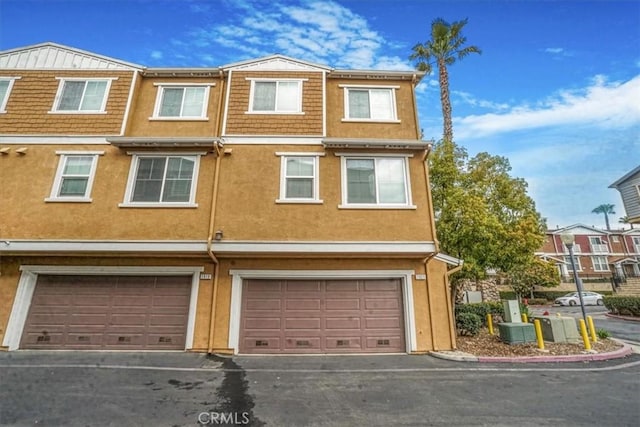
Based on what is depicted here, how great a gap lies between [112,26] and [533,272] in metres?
28.2

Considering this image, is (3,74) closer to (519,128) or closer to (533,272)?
(519,128)

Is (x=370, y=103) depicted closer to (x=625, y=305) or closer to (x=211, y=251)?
(x=211, y=251)

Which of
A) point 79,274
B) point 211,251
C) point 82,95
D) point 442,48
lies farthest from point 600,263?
point 82,95

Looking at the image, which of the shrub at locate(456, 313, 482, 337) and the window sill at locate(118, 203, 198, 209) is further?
the shrub at locate(456, 313, 482, 337)

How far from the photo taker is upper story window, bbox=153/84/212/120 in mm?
10391

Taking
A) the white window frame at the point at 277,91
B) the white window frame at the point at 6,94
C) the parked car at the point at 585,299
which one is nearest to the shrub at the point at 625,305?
the parked car at the point at 585,299

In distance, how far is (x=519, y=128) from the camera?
1897 cm

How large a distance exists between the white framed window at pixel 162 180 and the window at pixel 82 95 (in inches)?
110

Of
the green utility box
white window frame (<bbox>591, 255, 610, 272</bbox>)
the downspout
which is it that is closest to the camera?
the downspout

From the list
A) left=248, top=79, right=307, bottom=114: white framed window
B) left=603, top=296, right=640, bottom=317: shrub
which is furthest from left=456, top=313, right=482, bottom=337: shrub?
left=603, top=296, right=640, bottom=317: shrub

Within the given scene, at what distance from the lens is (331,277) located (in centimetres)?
902

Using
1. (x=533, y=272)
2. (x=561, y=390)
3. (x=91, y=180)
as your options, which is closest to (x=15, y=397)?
(x=91, y=180)

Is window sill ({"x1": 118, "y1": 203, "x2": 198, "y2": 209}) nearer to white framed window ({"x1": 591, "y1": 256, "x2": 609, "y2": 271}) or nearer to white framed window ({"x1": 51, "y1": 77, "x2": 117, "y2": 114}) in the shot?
white framed window ({"x1": 51, "y1": 77, "x2": 117, "y2": 114})

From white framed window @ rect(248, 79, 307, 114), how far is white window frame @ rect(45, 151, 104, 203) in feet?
18.0
